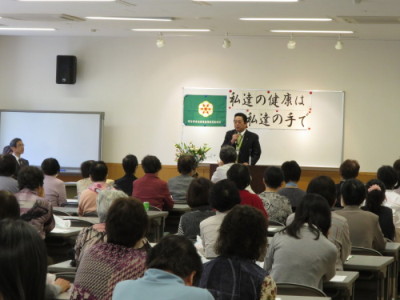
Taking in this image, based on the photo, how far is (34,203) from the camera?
18.8ft

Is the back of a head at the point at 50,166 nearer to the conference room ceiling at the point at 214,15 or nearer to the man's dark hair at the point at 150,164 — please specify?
the man's dark hair at the point at 150,164

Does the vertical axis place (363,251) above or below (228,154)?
below

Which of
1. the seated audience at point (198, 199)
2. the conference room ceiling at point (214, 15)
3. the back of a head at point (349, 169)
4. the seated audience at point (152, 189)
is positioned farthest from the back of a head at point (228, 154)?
the seated audience at point (198, 199)

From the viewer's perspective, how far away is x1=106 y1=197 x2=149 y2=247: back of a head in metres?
3.63

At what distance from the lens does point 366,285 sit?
5.56 meters

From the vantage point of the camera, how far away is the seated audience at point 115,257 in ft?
11.8

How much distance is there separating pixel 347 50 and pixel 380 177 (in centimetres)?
549

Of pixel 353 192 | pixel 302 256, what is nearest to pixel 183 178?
pixel 353 192

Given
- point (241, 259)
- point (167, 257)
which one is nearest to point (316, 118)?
point (241, 259)

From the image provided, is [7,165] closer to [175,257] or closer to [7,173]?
[7,173]

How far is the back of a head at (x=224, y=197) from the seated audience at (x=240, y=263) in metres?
1.49

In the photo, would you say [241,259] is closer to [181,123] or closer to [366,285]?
[366,285]

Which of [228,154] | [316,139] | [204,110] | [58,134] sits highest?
[204,110]

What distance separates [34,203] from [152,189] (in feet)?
8.87
